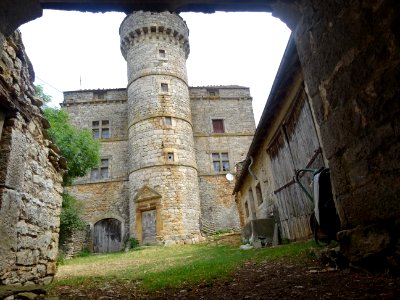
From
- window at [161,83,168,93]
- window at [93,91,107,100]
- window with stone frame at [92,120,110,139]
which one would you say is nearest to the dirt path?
window at [161,83,168,93]

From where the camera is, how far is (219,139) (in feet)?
73.0

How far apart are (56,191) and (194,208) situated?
43.3 feet

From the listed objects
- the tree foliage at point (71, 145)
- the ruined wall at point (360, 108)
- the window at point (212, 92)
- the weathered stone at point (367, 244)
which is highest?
the window at point (212, 92)

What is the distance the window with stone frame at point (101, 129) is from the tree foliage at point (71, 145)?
26.5 ft

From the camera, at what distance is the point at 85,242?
61.6 ft

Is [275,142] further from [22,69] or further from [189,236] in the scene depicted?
[189,236]

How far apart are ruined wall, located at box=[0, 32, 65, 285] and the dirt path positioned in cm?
64

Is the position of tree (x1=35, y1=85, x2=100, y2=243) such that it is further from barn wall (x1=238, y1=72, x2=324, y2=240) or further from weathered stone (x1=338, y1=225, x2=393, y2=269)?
weathered stone (x1=338, y1=225, x2=393, y2=269)

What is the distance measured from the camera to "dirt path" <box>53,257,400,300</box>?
2.07 metres

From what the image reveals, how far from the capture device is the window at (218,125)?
22781 mm

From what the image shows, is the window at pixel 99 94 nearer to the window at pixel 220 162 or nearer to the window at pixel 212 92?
the window at pixel 212 92

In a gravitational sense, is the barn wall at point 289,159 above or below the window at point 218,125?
below

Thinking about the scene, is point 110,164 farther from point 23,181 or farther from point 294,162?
point 23,181

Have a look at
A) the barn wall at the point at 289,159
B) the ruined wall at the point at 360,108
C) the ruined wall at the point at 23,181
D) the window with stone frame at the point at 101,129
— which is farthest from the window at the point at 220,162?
the ruined wall at the point at 360,108
